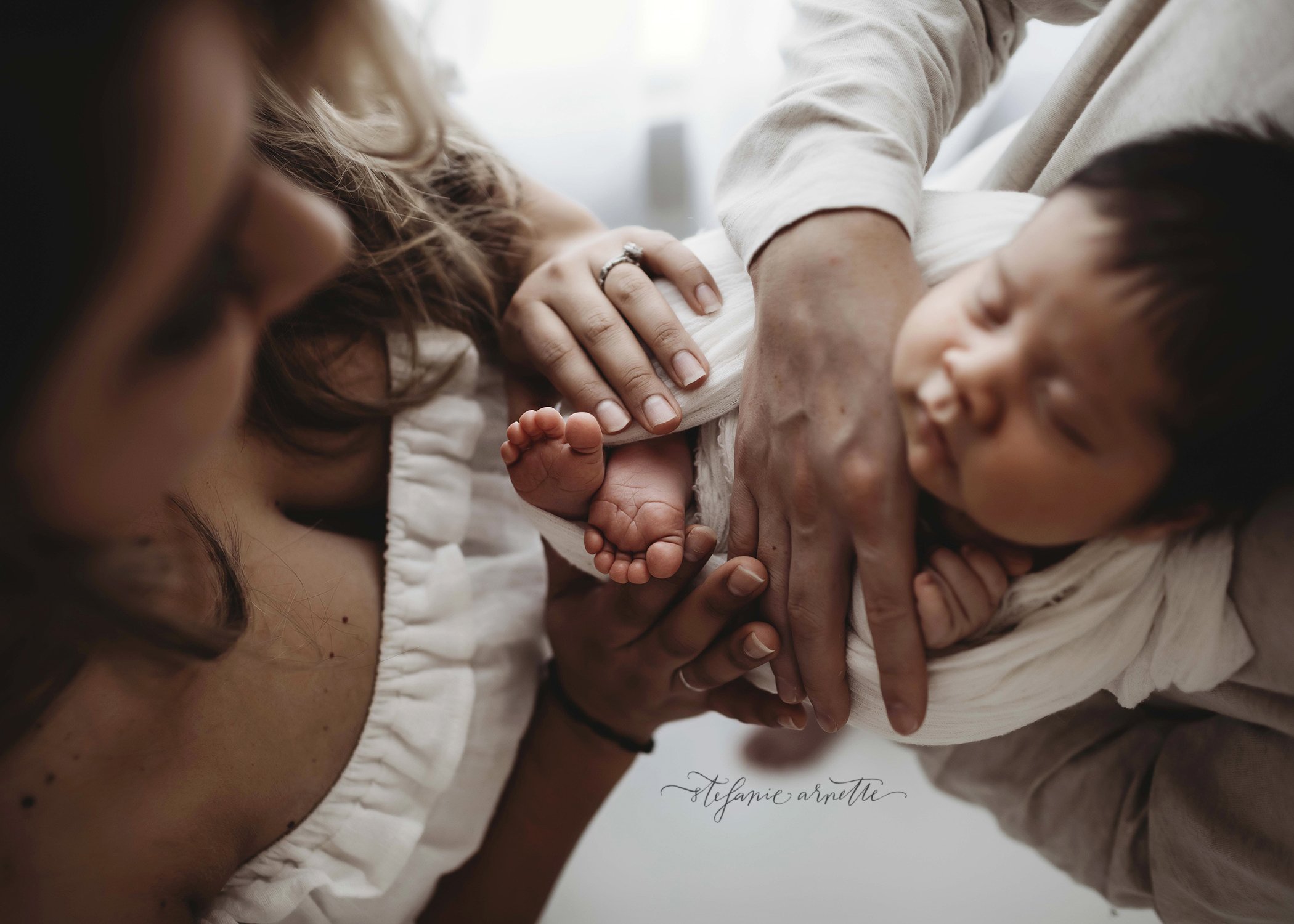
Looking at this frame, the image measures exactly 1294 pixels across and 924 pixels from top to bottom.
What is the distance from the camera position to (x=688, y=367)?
2.20 ft

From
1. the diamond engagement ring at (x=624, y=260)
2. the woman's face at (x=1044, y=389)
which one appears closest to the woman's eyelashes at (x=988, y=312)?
the woman's face at (x=1044, y=389)

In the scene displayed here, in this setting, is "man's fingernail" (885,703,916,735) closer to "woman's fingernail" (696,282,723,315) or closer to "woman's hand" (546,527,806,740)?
"woman's hand" (546,527,806,740)

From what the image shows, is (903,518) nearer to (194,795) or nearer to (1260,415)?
(1260,415)

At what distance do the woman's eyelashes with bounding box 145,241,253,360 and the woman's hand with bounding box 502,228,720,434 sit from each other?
12.3 inches

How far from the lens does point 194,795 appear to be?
2.09 feet

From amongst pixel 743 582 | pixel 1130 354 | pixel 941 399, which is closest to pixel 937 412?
pixel 941 399

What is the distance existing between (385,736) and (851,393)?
0.55 m

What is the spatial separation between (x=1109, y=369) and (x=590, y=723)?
633mm

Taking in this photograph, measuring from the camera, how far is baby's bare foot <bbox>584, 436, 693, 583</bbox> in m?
0.63

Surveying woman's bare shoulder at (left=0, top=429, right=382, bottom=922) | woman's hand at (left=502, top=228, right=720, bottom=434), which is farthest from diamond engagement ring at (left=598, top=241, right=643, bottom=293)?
woman's bare shoulder at (left=0, top=429, right=382, bottom=922)

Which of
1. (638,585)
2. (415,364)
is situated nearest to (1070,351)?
(638,585)

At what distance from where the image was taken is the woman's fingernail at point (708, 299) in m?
0.71

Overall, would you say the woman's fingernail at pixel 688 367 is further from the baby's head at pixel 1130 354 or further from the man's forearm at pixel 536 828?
the man's forearm at pixel 536 828

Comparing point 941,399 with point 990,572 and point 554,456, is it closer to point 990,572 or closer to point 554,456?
point 990,572
